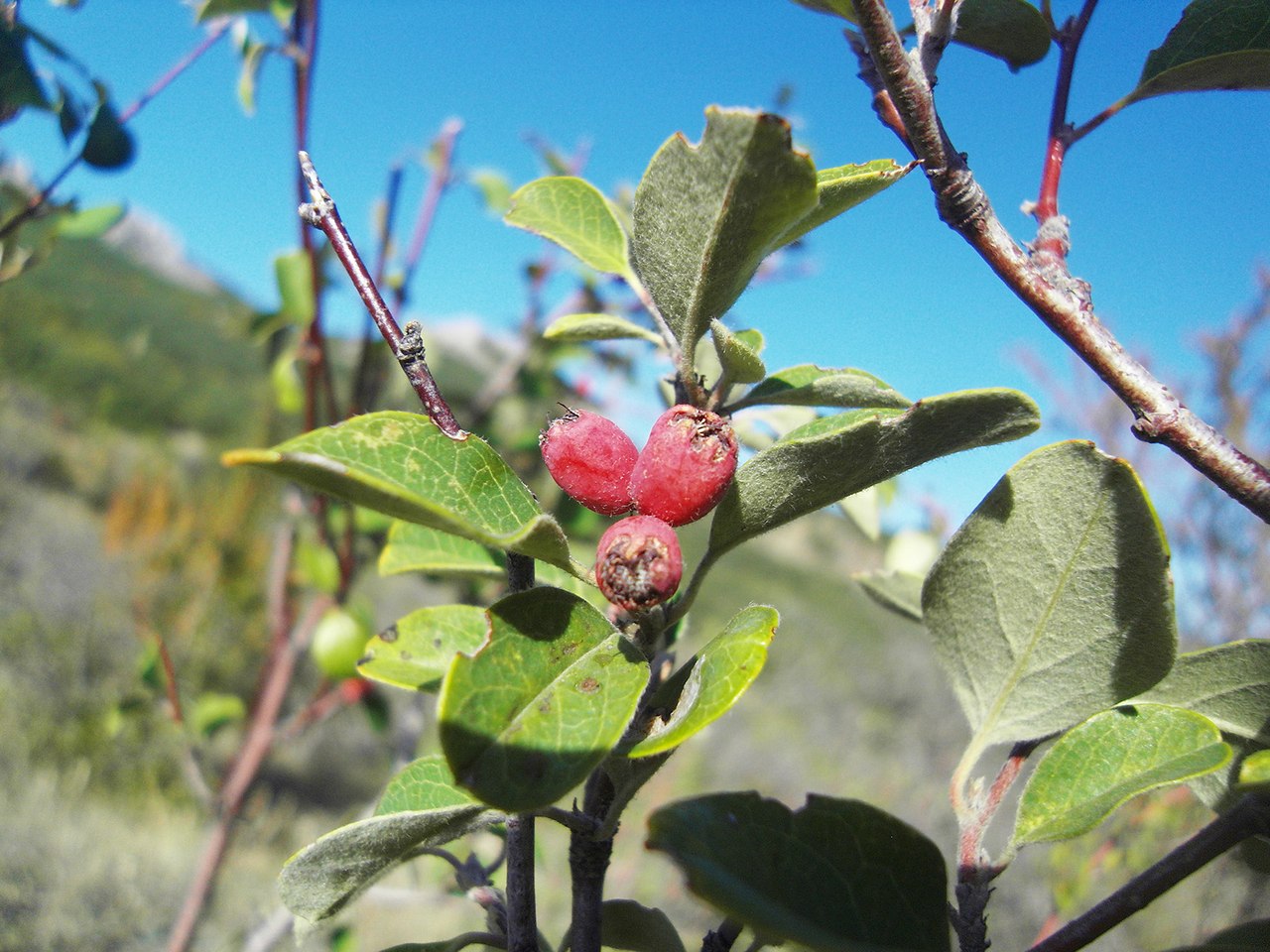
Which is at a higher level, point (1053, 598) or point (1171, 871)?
point (1053, 598)

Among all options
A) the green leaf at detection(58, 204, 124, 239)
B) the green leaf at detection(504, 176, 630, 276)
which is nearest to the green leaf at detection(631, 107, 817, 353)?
the green leaf at detection(504, 176, 630, 276)

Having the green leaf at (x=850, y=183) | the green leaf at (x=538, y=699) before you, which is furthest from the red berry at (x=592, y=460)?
the green leaf at (x=850, y=183)

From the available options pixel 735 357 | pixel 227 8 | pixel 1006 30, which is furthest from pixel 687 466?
pixel 227 8

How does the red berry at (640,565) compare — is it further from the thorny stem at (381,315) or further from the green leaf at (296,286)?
the green leaf at (296,286)

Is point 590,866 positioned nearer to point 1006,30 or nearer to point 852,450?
point 852,450

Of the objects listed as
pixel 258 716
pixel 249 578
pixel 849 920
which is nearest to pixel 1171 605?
pixel 849 920

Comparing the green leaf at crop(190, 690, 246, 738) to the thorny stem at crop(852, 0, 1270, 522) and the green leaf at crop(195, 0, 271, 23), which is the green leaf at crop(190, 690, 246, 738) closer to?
the green leaf at crop(195, 0, 271, 23)
